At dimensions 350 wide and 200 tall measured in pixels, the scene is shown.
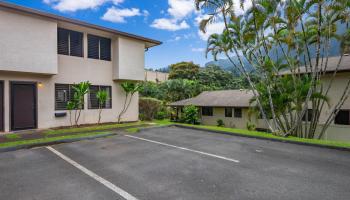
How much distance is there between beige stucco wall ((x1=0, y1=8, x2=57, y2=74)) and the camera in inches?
371

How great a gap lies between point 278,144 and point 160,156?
16.9ft

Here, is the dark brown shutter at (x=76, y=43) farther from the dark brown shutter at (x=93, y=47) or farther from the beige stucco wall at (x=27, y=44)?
the beige stucco wall at (x=27, y=44)

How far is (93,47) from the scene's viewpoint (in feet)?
43.6

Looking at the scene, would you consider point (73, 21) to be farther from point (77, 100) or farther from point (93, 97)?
point (93, 97)

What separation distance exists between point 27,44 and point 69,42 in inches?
99.5

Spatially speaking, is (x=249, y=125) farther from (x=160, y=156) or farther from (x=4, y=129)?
(x=4, y=129)

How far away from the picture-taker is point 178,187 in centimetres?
425

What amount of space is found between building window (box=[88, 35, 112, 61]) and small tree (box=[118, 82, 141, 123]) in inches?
85.3

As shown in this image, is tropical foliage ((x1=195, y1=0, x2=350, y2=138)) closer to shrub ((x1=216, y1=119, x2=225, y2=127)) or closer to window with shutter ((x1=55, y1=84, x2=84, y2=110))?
window with shutter ((x1=55, y1=84, x2=84, y2=110))

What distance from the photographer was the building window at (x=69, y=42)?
38.9 feet

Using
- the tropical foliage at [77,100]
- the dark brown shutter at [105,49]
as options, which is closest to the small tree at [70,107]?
the tropical foliage at [77,100]

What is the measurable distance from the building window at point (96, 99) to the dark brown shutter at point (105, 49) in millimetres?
1972

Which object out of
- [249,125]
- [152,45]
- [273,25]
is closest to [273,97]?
[273,25]

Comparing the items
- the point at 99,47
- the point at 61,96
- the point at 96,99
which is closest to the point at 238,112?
the point at 96,99
